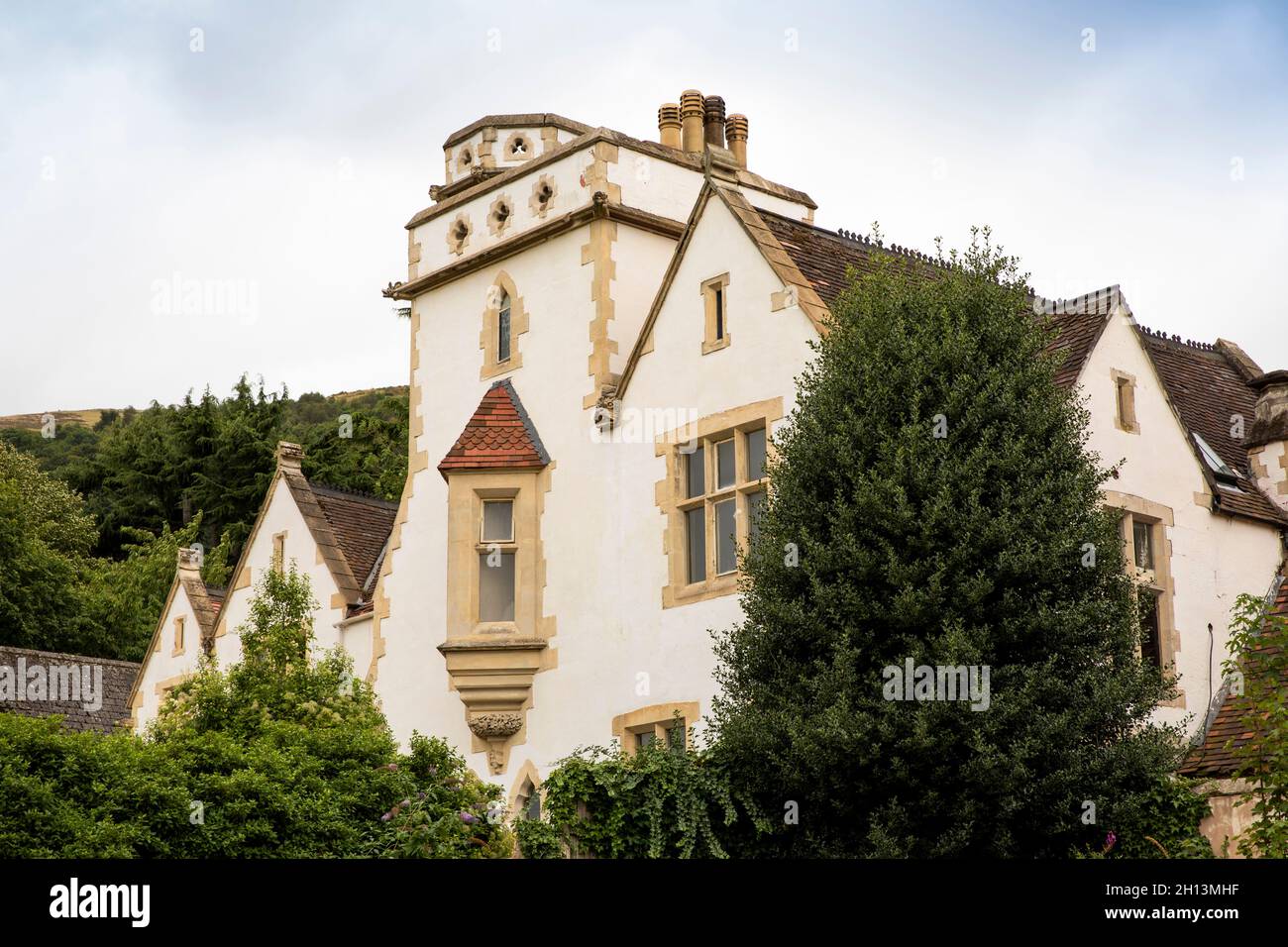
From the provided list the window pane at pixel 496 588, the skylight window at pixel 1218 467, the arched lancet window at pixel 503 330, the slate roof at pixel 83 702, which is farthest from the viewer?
the slate roof at pixel 83 702

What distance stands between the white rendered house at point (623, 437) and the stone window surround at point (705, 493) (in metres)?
0.03

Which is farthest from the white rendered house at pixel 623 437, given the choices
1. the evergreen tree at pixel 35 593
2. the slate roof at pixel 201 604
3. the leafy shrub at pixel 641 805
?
the evergreen tree at pixel 35 593

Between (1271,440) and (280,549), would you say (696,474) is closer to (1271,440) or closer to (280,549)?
(1271,440)

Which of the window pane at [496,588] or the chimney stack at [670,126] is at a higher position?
the chimney stack at [670,126]

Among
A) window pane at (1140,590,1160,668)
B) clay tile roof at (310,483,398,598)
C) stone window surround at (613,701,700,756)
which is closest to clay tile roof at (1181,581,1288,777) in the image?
window pane at (1140,590,1160,668)

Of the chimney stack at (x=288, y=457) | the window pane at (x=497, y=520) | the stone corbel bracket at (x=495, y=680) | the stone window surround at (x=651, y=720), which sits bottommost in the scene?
the stone window surround at (x=651, y=720)

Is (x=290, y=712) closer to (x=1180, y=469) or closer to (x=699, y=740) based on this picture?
(x=699, y=740)

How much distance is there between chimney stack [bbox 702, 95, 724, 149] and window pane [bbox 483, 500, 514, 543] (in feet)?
21.2

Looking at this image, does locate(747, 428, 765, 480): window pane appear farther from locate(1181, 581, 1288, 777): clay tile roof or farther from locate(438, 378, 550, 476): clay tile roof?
locate(1181, 581, 1288, 777): clay tile roof

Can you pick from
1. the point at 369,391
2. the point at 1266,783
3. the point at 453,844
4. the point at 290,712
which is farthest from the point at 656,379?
the point at 369,391

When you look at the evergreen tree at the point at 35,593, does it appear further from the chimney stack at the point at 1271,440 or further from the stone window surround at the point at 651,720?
the chimney stack at the point at 1271,440

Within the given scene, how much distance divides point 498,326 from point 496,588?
162 inches

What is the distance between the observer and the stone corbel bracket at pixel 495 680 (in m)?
24.5

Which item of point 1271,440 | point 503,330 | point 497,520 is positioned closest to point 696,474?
point 497,520
